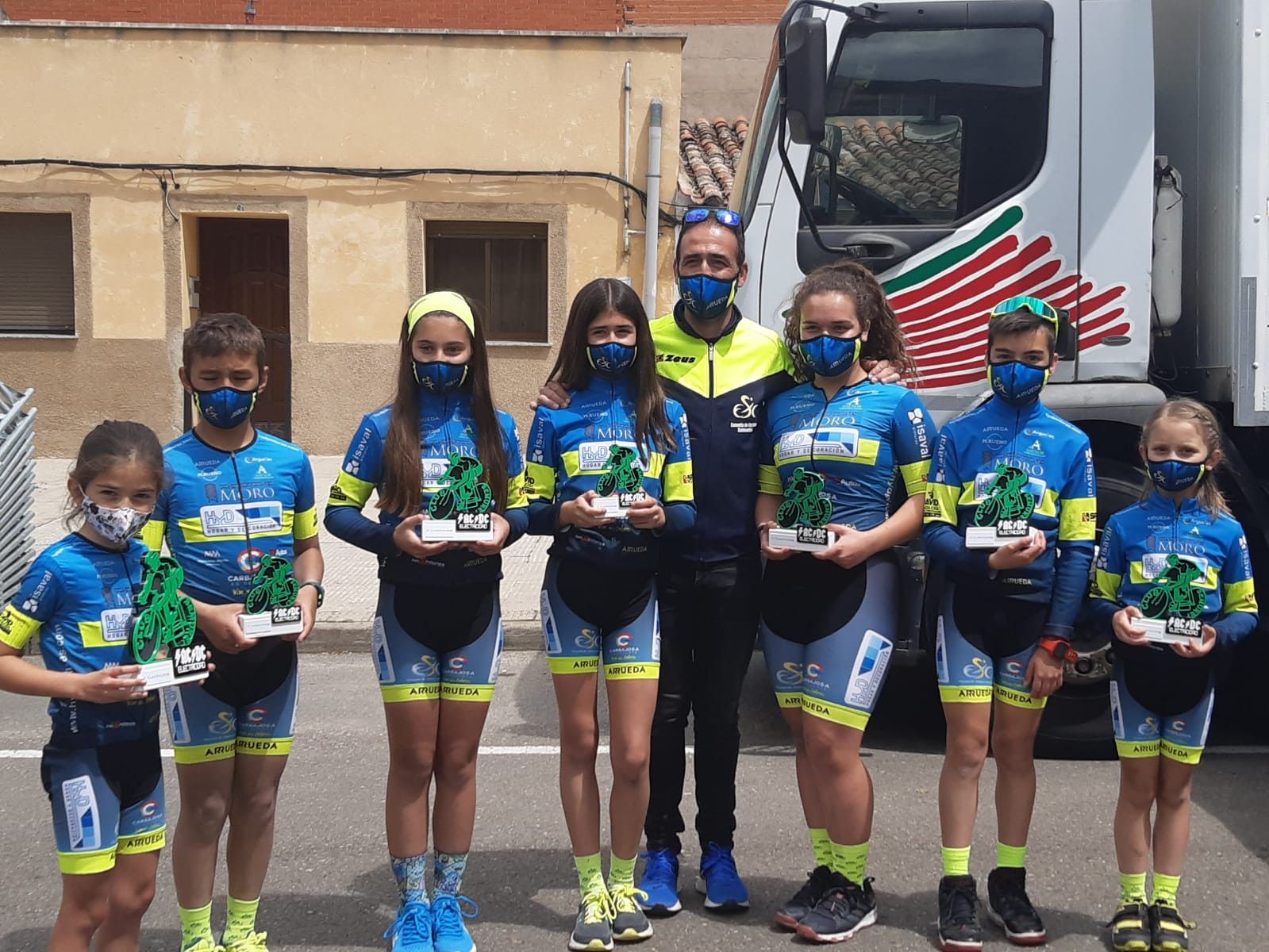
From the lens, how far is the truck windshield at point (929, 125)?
5.52 m

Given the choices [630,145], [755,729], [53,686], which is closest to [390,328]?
[630,145]

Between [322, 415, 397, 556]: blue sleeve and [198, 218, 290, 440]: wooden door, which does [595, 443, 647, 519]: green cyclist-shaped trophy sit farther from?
[198, 218, 290, 440]: wooden door

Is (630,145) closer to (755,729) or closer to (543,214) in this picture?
(543,214)

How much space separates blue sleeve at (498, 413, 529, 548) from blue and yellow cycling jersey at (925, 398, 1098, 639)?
1214 millimetres

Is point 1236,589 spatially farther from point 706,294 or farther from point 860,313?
point 706,294

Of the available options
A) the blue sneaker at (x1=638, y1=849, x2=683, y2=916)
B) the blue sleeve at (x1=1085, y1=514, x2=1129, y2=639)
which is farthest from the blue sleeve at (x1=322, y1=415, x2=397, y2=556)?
the blue sleeve at (x1=1085, y1=514, x2=1129, y2=639)

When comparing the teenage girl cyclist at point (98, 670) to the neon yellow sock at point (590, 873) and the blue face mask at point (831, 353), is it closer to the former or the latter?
the neon yellow sock at point (590, 873)

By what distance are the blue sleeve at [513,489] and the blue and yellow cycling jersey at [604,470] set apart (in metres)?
0.06

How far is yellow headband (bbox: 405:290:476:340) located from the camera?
3662 mm

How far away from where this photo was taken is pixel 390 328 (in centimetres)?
1402

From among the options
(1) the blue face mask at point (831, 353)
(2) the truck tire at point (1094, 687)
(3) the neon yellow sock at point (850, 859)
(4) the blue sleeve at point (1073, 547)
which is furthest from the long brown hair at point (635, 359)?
(2) the truck tire at point (1094, 687)

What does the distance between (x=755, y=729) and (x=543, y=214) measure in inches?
355

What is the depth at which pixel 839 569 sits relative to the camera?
150 inches

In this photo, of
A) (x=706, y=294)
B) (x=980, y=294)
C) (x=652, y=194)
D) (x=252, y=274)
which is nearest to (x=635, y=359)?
(x=706, y=294)
